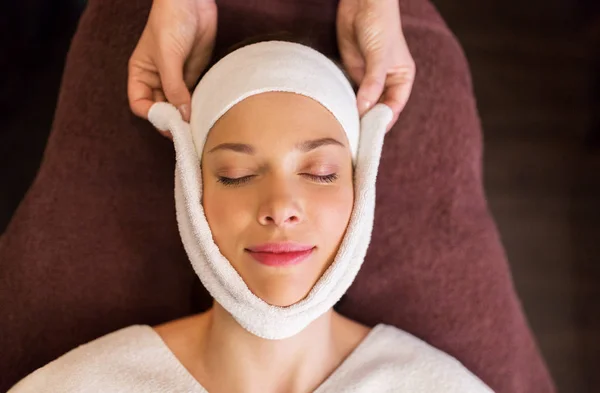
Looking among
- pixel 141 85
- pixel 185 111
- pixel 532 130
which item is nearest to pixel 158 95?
pixel 141 85

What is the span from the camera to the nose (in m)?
0.95

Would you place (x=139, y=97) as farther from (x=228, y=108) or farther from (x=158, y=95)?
(x=228, y=108)

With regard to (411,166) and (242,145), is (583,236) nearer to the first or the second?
(411,166)

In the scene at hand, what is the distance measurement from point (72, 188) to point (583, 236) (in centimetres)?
140

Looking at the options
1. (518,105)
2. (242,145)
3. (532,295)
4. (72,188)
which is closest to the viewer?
(242,145)

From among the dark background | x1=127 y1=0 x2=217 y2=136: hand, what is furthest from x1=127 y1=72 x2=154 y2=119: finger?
the dark background

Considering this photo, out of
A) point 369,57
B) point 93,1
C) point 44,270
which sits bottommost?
point 44,270

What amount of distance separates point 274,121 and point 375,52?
319mm

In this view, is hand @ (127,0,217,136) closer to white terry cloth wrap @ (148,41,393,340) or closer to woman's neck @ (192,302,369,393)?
white terry cloth wrap @ (148,41,393,340)

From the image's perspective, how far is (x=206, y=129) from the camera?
1057 mm

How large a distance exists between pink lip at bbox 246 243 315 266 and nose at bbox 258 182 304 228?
0.03 m

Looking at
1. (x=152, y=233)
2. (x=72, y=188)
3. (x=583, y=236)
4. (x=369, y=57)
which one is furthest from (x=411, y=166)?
(x=583, y=236)

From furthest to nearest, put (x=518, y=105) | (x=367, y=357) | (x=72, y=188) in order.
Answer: (x=518, y=105), (x=72, y=188), (x=367, y=357)

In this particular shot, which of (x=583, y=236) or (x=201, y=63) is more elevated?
(x=201, y=63)
